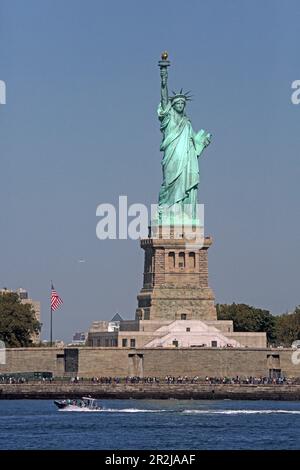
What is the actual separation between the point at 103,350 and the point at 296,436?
41.4m

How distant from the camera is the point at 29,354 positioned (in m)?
108

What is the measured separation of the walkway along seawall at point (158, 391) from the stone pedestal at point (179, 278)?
10.1 m

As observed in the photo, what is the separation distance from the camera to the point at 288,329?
122 m

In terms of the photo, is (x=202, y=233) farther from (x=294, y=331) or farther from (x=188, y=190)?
(x=294, y=331)

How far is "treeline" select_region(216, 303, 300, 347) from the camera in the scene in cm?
12150

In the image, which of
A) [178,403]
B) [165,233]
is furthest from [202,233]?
[178,403]

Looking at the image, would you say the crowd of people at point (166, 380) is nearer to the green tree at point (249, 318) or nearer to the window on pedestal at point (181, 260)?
the window on pedestal at point (181, 260)

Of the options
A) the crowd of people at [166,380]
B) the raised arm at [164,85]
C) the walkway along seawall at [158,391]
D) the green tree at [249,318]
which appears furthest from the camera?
the green tree at [249,318]

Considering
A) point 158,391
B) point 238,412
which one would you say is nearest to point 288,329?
point 158,391

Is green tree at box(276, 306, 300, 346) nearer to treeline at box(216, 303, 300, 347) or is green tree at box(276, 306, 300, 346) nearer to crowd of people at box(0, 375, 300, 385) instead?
treeline at box(216, 303, 300, 347)

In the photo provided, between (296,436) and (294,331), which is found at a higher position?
(294,331)

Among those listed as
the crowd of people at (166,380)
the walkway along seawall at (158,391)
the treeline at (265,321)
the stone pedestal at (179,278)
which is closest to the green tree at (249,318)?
the treeline at (265,321)

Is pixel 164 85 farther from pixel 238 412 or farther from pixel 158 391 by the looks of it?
pixel 238 412

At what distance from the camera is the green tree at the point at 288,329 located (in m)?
120
